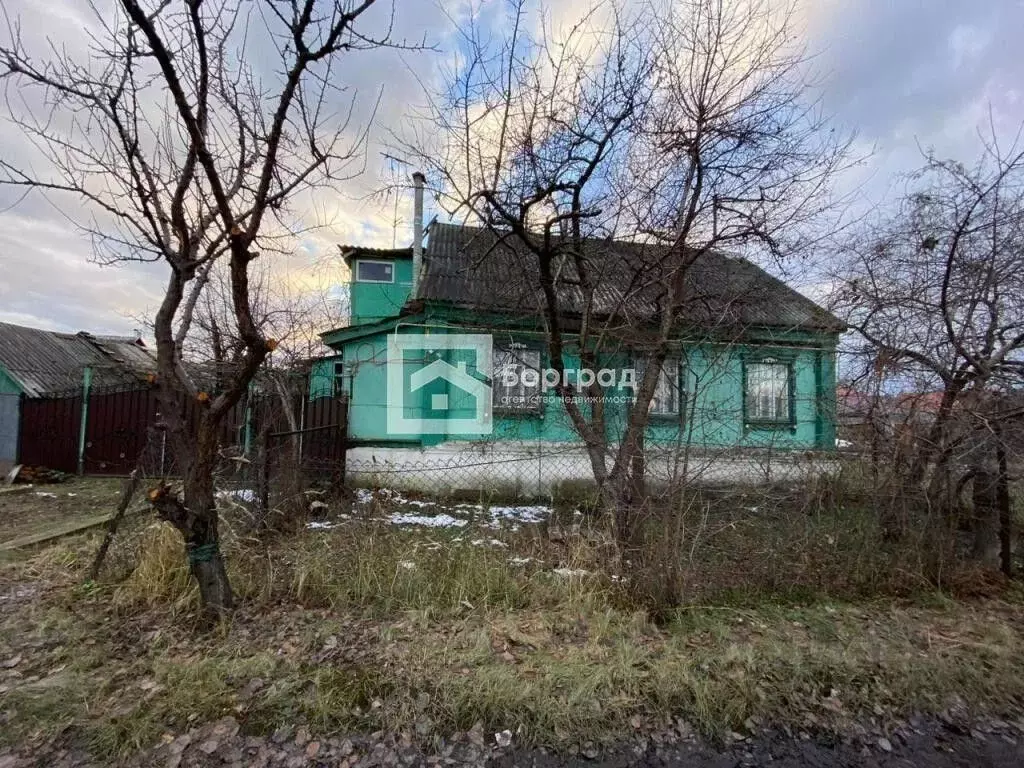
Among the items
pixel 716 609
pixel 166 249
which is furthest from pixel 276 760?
pixel 166 249

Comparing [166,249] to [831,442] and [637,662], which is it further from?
[831,442]

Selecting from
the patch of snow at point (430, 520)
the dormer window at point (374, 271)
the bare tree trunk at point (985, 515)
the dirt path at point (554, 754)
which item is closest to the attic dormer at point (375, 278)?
the dormer window at point (374, 271)

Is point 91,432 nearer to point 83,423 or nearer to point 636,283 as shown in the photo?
point 83,423

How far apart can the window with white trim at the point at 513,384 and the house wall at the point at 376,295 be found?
3.59 metres

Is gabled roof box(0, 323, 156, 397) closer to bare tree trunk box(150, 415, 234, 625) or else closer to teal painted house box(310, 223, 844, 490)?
teal painted house box(310, 223, 844, 490)

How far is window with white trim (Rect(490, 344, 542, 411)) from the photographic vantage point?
866 centimetres

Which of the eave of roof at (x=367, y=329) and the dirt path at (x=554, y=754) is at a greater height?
the eave of roof at (x=367, y=329)

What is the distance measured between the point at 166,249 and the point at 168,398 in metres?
0.98

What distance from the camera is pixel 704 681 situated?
8.67 ft

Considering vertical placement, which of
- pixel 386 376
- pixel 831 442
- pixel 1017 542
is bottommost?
pixel 1017 542

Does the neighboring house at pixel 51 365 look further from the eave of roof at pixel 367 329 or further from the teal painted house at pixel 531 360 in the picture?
the teal painted house at pixel 531 360

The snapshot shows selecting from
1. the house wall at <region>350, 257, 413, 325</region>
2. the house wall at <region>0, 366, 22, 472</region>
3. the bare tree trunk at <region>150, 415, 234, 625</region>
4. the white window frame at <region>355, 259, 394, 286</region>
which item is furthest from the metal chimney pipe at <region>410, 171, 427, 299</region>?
the house wall at <region>0, 366, 22, 472</region>

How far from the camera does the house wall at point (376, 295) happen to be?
1116cm

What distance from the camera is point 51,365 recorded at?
1462 cm
